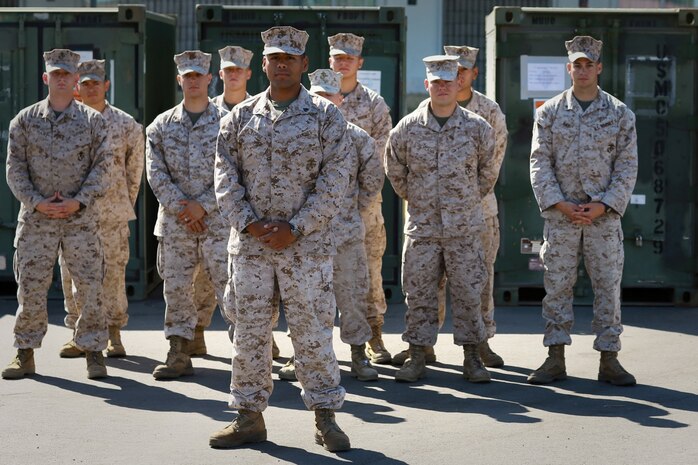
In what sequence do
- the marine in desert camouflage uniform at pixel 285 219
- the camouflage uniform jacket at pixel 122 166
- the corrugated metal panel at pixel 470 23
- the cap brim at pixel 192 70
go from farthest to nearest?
the corrugated metal panel at pixel 470 23 < the camouflage uniform jacket at pixel 122 166 < the cap brim at pixel 192 70 < the marine in desert camouflage uniform at pixel 285 219

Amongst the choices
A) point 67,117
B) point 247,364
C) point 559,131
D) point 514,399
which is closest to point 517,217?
point 559,131

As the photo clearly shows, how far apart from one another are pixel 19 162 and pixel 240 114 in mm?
2237

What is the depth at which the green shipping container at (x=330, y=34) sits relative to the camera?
10.9 meters

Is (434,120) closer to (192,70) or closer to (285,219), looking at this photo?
(192,70)

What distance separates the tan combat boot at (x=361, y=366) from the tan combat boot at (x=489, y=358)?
0.85m

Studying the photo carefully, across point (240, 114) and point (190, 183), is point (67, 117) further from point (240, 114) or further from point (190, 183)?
point (240, 114)

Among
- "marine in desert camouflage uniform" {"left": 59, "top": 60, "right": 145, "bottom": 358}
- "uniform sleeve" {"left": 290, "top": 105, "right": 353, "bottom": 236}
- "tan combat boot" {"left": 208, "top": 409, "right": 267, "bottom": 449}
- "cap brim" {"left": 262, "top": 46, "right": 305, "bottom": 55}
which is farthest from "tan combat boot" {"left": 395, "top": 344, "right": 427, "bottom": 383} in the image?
"cap brim" {"left": 262, "top": 46, "right": 305, "bottom": 55}

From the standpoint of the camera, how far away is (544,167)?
315 inches

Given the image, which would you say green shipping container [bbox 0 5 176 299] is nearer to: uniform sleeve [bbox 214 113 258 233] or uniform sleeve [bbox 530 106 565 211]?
uniform sleeve [bbox 530 106 565 211]

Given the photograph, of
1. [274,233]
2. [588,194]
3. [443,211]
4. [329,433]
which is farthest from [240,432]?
[588,194]

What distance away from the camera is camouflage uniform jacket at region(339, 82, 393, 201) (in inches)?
346

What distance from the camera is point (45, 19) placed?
1109 centimetres

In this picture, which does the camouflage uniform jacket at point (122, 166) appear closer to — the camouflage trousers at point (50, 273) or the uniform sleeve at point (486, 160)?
the camouflage trousers at point (50, 273)

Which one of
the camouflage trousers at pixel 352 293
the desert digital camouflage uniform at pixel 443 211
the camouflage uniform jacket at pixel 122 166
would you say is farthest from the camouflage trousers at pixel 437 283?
the camouflage uniform jacket at pixel 122 166
